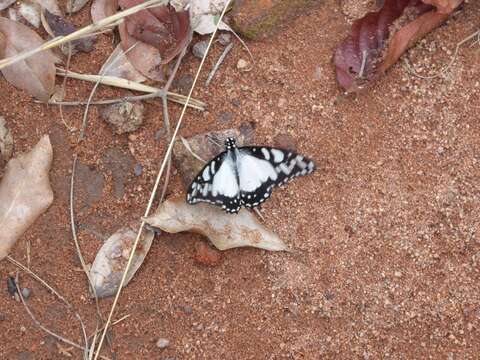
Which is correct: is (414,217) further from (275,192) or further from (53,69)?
(53,69)

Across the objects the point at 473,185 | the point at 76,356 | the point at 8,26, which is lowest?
Answer: the point at 76,356

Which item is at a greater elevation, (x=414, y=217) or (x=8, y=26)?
(x=8, y=26)

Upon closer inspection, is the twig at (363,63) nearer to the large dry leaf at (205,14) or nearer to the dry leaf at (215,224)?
the large dry leaf at (205,14)

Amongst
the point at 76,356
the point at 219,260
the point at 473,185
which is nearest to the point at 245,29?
the point at 219,260

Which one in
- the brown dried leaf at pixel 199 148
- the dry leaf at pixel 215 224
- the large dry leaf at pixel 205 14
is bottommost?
the dry leaf at pixel 215 224

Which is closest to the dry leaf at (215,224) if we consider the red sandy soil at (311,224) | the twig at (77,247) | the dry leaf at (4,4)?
the red sandy soil at (311,224)

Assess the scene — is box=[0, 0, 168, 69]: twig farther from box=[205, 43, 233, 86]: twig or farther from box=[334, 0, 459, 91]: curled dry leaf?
box=[334, 0, 459, 91]: curled dry leaf
